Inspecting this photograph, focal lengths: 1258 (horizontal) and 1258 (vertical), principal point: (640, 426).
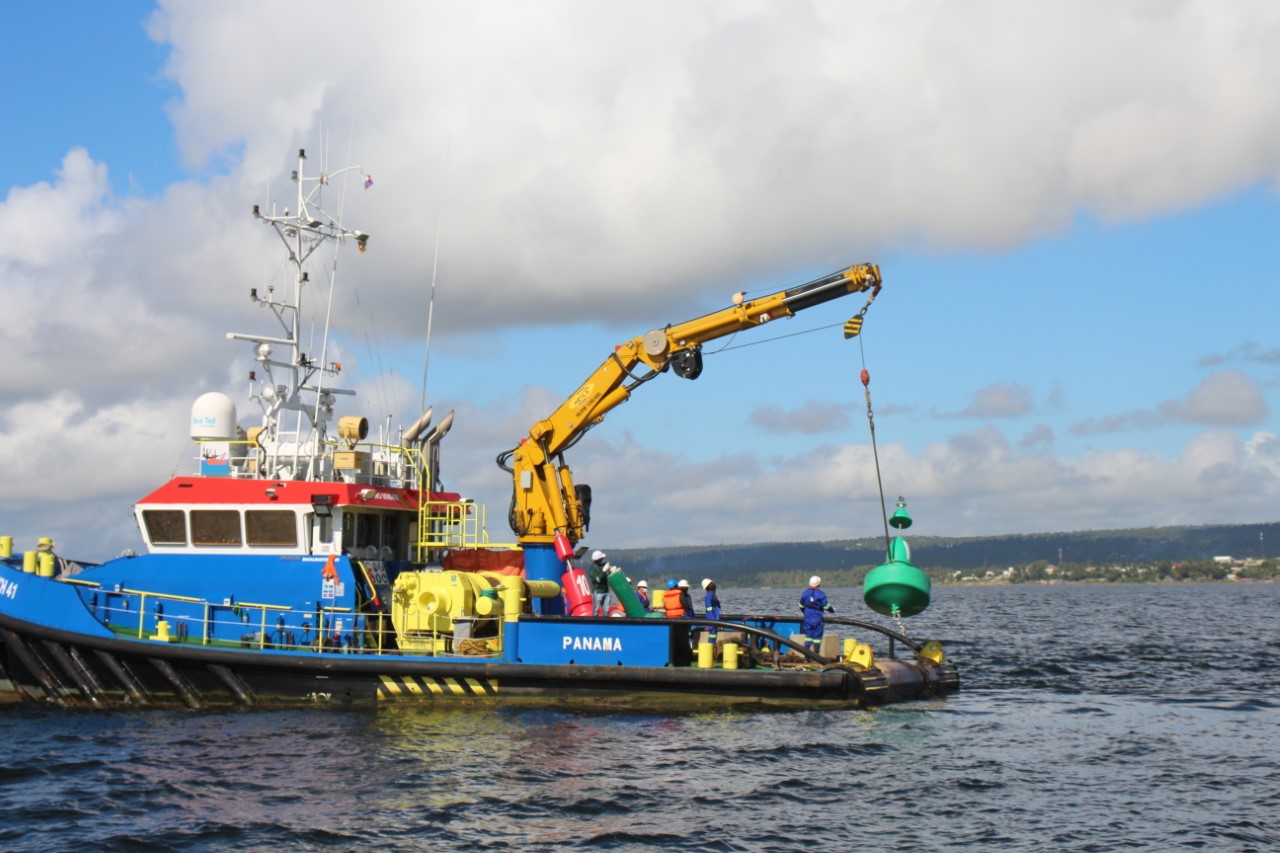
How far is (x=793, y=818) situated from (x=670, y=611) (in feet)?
25.2

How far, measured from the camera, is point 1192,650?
3309 centimetres

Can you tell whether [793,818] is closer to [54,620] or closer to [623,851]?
[623,851]

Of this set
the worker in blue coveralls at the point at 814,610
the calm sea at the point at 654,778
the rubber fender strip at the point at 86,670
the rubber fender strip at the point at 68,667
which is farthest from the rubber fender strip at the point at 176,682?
the worker in blue coveralls at the point at 814,610

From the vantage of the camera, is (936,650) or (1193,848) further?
(936,650)

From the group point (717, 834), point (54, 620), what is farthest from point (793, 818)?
point (54, 620)

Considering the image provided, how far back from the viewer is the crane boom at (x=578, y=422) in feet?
67.4

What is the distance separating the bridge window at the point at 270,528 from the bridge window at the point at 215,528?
0.20 metres

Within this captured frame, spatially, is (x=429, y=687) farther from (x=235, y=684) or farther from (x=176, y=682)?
(x=176, y=682)

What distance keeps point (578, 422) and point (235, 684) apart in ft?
22.4

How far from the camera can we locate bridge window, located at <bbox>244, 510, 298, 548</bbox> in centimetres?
1997

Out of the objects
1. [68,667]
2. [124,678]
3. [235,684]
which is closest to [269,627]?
[235,684]

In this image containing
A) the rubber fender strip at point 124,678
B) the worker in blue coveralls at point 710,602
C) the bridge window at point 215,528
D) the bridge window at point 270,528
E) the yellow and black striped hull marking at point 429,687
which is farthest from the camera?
the worker in blue coveralls at point 710,602

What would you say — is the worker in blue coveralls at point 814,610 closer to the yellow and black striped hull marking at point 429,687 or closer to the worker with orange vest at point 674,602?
the worker with orange vest at point 674,602

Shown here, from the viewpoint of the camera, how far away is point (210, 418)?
20.9 metres
